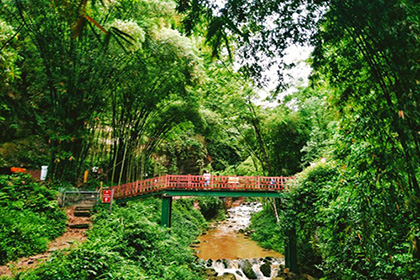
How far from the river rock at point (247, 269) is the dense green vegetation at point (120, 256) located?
188 centimetres

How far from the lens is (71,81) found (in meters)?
7.62

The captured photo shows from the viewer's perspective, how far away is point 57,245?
575cm

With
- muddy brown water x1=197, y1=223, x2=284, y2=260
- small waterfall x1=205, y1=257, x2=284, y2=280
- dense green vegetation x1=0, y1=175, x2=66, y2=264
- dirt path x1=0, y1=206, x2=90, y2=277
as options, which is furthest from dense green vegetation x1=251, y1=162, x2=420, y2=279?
dense green vegetation x1=0, y1=175, x2=66, y2=264

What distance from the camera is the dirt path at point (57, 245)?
4.10 metres

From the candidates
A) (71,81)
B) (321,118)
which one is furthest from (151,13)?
(321,118)

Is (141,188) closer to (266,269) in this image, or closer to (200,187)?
(200,187)

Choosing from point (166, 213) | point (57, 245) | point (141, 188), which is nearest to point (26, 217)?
point (57, 245)

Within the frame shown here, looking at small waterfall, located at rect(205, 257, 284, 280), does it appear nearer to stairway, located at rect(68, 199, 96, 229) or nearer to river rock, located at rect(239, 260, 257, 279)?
river rock, located at rect(239, 260, 257, 279)

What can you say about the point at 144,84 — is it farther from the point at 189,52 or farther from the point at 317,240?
the point at 317,240

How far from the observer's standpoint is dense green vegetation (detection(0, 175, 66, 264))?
489cm

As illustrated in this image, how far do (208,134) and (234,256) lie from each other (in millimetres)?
6254

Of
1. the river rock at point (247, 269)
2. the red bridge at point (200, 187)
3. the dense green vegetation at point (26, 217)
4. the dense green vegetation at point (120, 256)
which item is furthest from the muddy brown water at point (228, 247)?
the dense green vegetation at point (26, 217)

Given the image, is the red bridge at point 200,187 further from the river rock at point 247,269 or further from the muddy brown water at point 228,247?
the muddy brown water at point 228,247

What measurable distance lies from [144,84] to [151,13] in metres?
2.43
